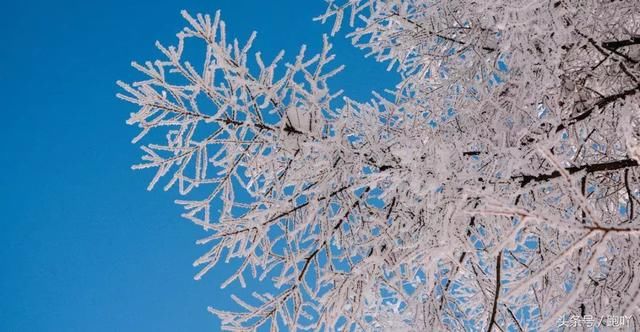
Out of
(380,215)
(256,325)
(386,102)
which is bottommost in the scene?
(256,325)

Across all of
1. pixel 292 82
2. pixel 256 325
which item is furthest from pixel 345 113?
pixel 256 325

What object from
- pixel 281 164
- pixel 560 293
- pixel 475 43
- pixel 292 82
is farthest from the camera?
pixel 475 43

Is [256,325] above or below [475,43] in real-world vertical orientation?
below

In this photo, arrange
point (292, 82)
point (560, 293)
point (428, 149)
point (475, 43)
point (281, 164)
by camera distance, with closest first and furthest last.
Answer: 1. point (292, 82)
2. point (428, 149)
3. point (560, 293)
4. point (281, 164)
5. point (475, 43)

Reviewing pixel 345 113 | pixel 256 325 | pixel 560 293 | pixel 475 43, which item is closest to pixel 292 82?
pixel 345 113

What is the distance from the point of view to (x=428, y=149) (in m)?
2.63

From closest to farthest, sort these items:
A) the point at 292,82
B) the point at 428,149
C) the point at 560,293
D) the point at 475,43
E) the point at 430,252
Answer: the point at 430,252 → the point at 292,82 → the point at 428,149 → the point at 560,293 → the point at 475,43

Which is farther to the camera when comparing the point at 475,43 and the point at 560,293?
the point at 475,43

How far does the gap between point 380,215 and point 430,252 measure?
0.68 metres

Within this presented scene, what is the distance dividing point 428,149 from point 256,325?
1.29 meters

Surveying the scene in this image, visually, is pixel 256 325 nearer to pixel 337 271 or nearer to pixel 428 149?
pixel 337 271

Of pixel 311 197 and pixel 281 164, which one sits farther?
pixel 281 164

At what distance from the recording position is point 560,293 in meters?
2.90

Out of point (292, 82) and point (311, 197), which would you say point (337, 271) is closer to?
point (311, 197)
